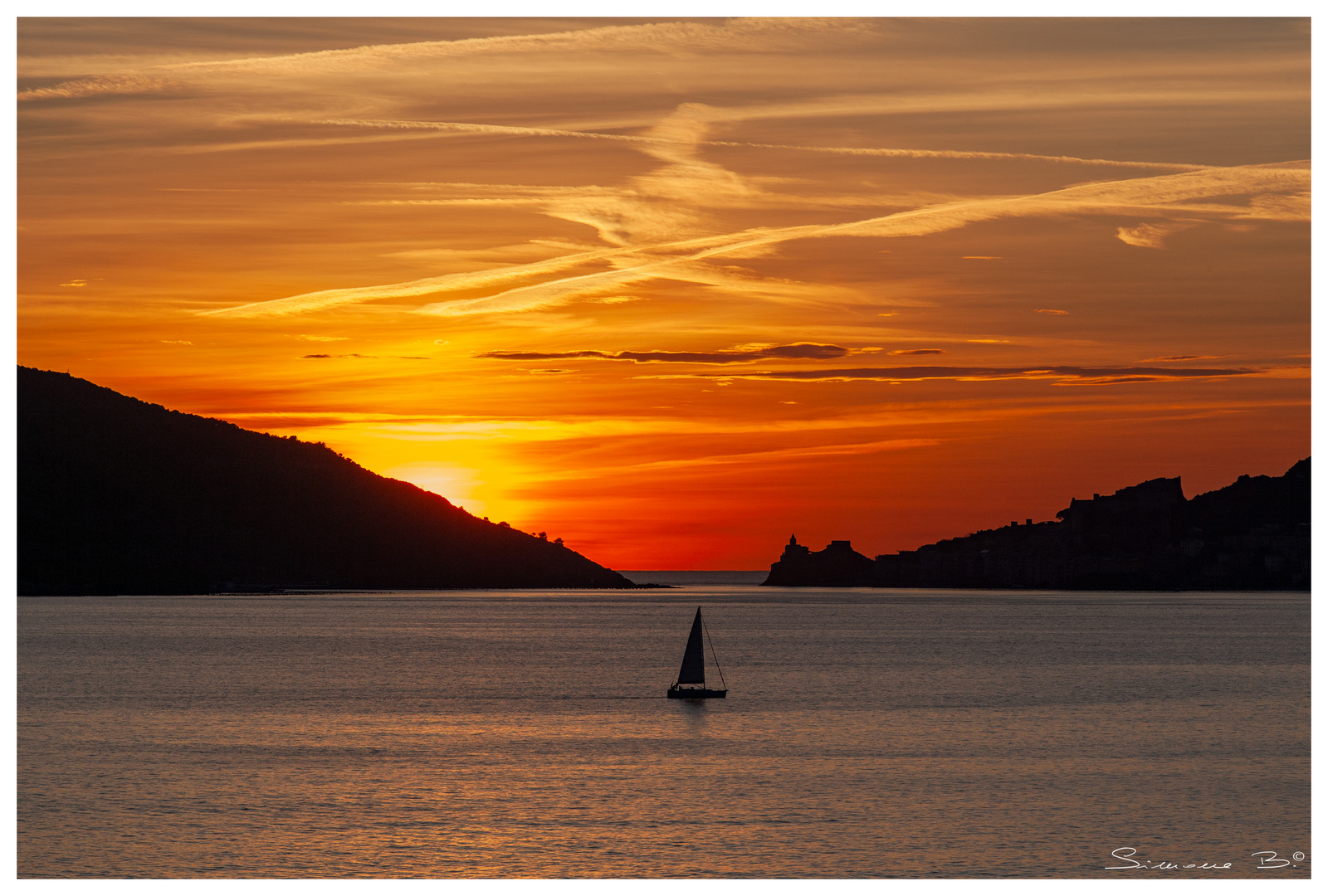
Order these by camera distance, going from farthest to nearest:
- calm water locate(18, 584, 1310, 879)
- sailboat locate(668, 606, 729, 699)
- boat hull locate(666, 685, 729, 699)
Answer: boat hull locate(666, 685, 729, 699)
sailboat locate(668, 606, 729, 699)
calm water locate(18, 584, 1310, 879)

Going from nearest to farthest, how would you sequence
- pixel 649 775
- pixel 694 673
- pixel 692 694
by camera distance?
pixel 649 775
pixel 694 673
pixel 692 694

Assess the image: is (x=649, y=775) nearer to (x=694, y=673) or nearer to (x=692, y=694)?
(x=694, y=673)

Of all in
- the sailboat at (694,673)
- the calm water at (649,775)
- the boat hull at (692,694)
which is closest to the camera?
the calm water at (649,775)

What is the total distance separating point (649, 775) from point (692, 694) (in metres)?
38.2

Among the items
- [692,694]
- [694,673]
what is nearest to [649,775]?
[694,673]

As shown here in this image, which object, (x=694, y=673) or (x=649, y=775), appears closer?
(x=649, y=775)

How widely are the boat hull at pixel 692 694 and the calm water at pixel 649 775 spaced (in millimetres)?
1098

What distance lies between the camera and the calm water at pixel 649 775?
56.0 metres

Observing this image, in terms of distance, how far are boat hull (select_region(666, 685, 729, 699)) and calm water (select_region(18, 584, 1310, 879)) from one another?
1098mm

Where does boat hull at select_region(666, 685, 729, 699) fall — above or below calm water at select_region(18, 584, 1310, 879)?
above

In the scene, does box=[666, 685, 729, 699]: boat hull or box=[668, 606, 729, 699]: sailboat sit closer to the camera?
box=[668, 606, 729, 699]: sailboat

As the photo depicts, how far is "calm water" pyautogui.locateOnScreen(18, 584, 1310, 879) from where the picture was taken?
56.0 metres

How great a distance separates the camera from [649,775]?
74.5 meters
